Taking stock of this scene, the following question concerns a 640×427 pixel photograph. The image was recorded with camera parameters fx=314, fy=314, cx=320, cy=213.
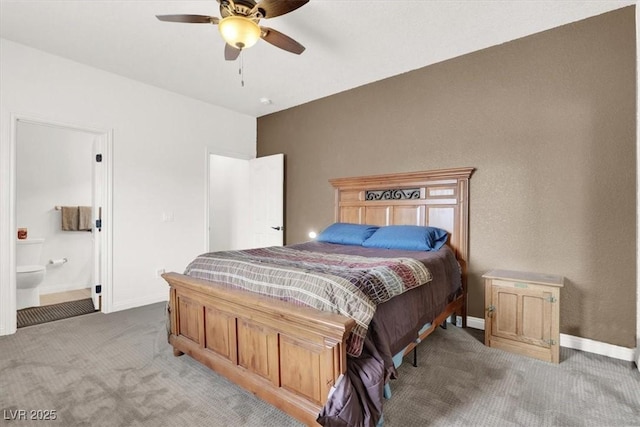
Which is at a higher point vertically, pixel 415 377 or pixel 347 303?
pixel 347 303

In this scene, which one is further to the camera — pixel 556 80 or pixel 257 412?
pixel 556 80

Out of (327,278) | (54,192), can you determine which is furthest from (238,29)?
(54,192)

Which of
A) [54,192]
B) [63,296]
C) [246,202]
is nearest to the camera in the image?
[63,296]

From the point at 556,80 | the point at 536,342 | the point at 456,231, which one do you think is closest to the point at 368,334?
the point at 536,342

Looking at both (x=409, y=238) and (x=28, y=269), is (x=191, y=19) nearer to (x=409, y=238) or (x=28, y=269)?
(x=409, y=238)

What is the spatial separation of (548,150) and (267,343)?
8.86 ft

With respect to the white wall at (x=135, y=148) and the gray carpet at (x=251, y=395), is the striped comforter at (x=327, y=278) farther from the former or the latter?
the white wall at (x=135, y=148)

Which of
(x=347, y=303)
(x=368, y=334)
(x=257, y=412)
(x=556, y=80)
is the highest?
(x=556, y=80)

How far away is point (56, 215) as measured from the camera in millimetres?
4438

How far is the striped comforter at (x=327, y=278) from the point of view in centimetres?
148

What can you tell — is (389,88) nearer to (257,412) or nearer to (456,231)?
(456,231)

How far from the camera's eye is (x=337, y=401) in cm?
137

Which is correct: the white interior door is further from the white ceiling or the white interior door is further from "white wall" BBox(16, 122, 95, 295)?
"white wall" BBox(16, 122, 95, 295)

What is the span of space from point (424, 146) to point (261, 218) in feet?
8.47
